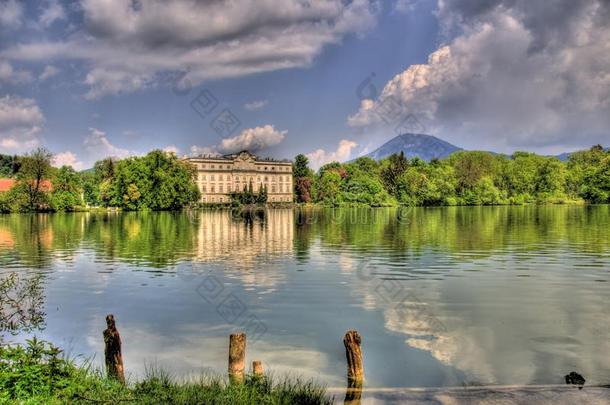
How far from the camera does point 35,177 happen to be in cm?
9425

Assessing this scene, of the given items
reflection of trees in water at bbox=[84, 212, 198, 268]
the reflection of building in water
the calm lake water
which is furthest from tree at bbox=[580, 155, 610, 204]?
reflection of trees in water at bbox=[84, 212, 198, 268]

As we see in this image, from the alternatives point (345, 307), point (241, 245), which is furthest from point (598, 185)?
point (345, 307)

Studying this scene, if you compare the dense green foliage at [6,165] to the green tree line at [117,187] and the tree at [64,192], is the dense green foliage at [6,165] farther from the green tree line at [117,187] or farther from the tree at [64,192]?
the tree at [64,192]

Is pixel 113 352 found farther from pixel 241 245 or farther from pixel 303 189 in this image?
pixel 303 189

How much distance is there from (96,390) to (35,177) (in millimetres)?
96464

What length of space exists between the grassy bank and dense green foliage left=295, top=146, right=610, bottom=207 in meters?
121

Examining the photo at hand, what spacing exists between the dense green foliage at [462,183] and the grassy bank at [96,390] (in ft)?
396

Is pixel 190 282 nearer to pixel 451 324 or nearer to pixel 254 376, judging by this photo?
pixel 451 324

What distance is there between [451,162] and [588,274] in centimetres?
13447

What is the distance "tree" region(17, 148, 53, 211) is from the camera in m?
92.9

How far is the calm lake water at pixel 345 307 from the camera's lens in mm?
12133

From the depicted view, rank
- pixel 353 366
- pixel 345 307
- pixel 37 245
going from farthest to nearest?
pixel 37 245 < pixel 345 307 < pixel 353 366

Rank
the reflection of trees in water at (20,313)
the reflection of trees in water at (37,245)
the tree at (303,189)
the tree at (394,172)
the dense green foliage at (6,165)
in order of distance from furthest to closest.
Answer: the dense green foliage at (6,165) → the tree at (303,189) → the tree at (394,172) → the reflection of trees in water at (37,245) → the reflection of trees in water at (20,313)

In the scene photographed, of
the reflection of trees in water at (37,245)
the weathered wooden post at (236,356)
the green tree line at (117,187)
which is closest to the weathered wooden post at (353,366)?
the weathered wooden post at (236,356)
